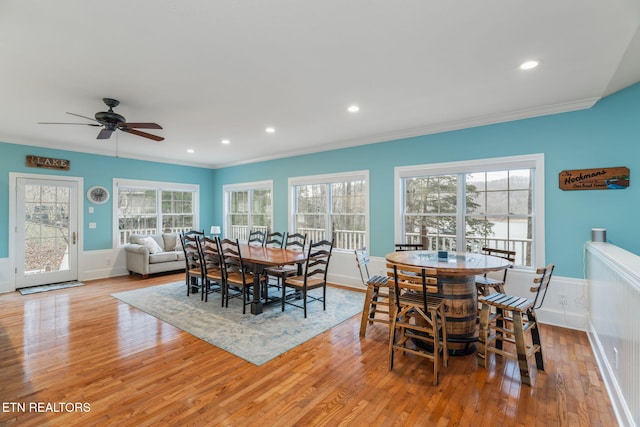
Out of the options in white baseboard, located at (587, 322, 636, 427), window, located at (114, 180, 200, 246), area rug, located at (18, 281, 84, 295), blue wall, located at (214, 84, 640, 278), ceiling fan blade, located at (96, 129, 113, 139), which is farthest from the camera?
window, located at (114, 180, 200, 246)

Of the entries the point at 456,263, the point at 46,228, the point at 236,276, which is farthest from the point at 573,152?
the point at 46,228

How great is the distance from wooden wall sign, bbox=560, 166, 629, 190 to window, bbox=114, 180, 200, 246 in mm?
7604

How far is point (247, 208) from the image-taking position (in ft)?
24.6

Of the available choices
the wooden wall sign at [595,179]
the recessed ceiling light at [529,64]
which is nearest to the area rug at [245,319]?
the wooden wall sign at [595,179]

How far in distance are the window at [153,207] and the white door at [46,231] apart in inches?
31.5

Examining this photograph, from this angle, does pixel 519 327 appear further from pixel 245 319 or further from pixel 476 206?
pixel 245 319

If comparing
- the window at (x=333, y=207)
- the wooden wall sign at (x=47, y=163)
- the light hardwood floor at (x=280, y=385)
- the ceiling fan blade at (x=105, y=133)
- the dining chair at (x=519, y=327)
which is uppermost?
the ceiling fan blade at (x=105, y=133)

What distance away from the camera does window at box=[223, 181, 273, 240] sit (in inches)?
274

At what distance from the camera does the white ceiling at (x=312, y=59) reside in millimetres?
1887

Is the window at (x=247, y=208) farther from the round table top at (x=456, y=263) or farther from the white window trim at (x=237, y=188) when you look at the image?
the round table top at (x=456, y=263)

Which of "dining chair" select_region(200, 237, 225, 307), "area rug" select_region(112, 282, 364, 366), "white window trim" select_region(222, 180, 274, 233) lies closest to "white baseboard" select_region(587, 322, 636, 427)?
"area rug" select_region(112, 282, 364, 366)

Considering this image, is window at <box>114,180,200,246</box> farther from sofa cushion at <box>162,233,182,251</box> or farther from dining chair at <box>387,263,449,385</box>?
dining chair at <box>387,263,449,385</box>

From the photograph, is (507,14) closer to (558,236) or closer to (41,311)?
(558,236)

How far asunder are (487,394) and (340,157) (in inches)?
166
